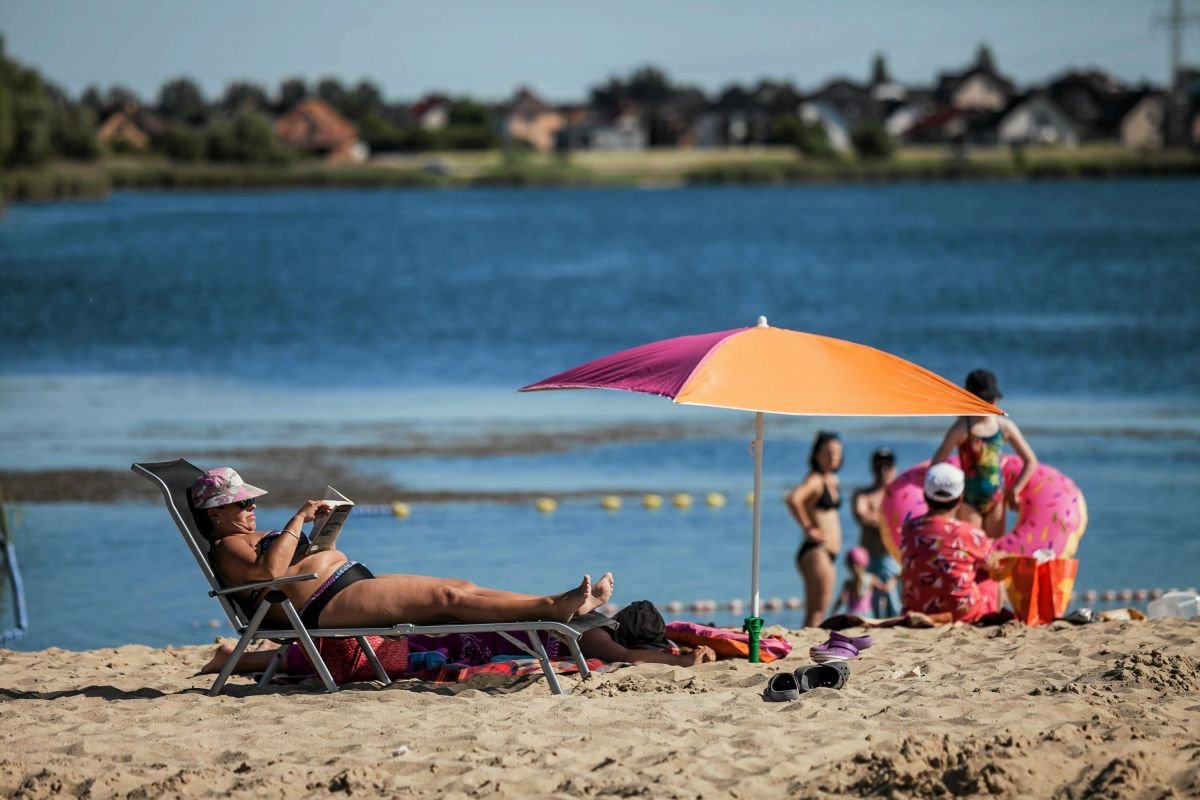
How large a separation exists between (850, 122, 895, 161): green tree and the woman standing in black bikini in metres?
130

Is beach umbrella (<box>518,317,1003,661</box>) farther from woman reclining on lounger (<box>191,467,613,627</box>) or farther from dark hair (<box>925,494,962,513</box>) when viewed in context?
dark hair (<box>925,494,962,513</box>)

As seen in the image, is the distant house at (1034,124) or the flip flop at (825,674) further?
the distant house at (1034,124)

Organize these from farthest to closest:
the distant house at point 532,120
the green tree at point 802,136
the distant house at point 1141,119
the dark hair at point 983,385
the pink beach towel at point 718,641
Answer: the distant house at point 532,120 → the green tree at point 802,136 → the distant house at point 1141,119 → the dark hair at point 983,385 → the pink beach towel at point 718,641

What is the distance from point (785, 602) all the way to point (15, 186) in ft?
259

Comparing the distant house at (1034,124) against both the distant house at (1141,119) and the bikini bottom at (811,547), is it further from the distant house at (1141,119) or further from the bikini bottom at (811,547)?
the bikini bottom at (811,547)

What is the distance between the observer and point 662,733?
6.25 metres

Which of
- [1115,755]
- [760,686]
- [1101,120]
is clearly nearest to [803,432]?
[760,686]

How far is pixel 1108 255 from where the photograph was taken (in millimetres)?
59000

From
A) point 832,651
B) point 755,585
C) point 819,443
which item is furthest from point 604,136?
point 832,651

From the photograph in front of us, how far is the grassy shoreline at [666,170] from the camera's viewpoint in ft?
427

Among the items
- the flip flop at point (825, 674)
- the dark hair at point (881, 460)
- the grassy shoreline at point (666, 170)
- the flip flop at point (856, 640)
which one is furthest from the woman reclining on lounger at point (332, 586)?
the grassy shoreline at point (666, 170)

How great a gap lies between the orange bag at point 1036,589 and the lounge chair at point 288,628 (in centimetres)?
248

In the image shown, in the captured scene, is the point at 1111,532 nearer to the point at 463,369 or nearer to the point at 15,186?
the point at 463,369

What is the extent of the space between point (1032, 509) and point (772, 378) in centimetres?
323
